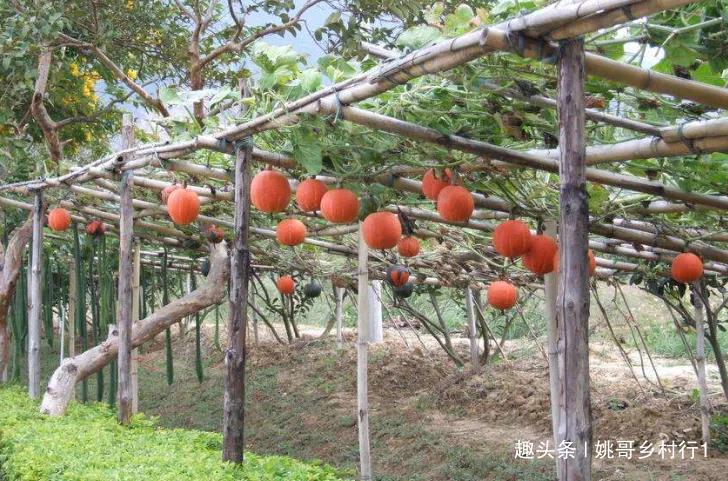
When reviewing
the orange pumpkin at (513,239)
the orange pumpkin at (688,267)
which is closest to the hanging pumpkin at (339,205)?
the orange pumpkin at (513,239)

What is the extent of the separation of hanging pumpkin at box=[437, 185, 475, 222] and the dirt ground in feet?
10.9

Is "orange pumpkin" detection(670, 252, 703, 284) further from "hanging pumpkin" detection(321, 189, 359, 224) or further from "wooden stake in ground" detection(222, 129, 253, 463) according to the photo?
"wooden stake in ground" detection(222, 129, 253, 463)

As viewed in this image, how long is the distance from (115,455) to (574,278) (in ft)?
9.53

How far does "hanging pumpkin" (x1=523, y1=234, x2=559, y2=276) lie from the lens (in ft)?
11.5

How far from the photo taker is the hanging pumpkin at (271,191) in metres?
3.91

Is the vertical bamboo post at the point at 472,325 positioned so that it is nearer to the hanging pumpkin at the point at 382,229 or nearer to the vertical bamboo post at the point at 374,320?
the vertical bamboo post at the point at 374,320

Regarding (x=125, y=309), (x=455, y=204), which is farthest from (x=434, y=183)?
(x=125, y=309)

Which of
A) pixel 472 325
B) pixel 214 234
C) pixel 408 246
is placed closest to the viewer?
pixel 408 246

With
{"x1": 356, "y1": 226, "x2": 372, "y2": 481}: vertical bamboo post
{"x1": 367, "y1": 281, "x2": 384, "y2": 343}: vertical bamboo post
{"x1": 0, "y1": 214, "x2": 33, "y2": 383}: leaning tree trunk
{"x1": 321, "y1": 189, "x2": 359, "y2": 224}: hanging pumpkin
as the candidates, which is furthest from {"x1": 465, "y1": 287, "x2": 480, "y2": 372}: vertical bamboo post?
{"x1": 321, "y1": 189, "x2": 359, "y2": 224}: hanging pumpkin

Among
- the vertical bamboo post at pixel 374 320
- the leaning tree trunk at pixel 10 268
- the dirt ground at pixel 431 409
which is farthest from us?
the vertical bamboo post at pixel 374 320

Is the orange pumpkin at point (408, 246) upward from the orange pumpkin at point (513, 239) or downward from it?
upward

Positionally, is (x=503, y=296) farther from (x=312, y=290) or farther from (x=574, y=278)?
(x=312, y=290)

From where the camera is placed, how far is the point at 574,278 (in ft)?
7.30

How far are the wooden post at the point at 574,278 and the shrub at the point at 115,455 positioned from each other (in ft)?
5.54
